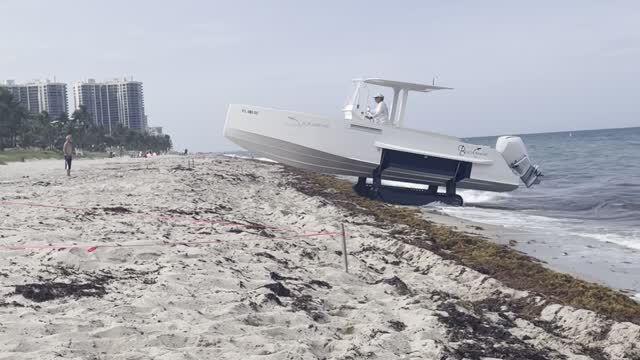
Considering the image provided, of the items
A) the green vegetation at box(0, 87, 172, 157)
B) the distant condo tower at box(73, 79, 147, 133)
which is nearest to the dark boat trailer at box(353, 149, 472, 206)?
the green vegetation at box(0, 87, 172, 157)

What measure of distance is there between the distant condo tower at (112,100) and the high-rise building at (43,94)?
557 cm

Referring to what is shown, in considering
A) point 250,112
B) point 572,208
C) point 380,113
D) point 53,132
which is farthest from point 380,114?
point 53,132

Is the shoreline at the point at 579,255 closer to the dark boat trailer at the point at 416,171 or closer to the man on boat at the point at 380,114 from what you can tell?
the dark boat trailer at the point at 416,171

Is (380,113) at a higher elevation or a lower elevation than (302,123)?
higher

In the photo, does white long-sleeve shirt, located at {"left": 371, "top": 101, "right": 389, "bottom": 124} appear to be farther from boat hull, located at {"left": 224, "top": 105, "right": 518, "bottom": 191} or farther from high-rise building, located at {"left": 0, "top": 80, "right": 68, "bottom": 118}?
high-rise building, located at {"left": 0, "top": 80, "right": 68, "bottom": 118}

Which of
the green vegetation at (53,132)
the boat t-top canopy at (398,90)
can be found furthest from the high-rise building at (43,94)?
the boat t-top canopy at (398,90)

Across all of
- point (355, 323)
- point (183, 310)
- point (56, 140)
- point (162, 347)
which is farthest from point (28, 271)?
point (56, 140)

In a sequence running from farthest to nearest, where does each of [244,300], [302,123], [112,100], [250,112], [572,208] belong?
[112,100] < [572,208] < [250,112] < [302,123] < [244,300]

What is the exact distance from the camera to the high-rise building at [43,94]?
397 feet

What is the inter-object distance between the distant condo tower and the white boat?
12490 cm

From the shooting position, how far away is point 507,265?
865cm

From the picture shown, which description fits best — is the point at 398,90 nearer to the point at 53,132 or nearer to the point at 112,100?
the point at 53,132

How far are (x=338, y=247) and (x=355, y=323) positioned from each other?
3410 mm

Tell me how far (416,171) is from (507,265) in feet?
18.8
